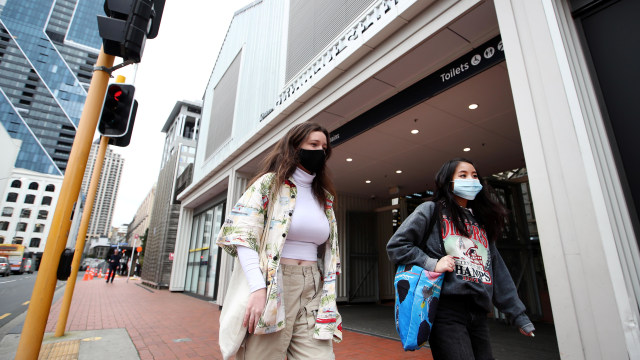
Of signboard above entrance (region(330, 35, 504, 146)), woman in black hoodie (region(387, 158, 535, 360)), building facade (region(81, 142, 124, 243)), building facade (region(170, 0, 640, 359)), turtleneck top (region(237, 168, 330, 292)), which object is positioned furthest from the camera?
building facade (region(81, 142, 124, 243))

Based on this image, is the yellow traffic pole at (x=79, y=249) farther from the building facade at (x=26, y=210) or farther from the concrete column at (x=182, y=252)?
the building facade at (x=26, y=210)

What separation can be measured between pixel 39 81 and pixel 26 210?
37.7 m

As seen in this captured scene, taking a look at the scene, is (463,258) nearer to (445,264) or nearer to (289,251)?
(445,264)

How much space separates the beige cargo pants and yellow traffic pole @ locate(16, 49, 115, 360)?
1.84 metres

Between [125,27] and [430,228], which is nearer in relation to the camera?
[430,228]

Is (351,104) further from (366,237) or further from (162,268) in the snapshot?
(162,268)

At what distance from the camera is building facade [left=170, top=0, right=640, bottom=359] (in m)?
2.07

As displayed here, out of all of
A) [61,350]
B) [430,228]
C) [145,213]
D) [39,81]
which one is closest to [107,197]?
[39,81]

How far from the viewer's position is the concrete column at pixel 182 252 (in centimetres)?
1553

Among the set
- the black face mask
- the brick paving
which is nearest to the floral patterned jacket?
the black face mask

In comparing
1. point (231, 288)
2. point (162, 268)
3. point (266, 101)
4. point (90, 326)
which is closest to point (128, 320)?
point (90, 326)

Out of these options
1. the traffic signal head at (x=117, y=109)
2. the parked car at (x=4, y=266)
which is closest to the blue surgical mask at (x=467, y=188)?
the traffic signal head at (x=117, y=109)

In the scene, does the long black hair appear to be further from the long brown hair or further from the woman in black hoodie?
the long brown hair

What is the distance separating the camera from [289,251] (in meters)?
1.40
